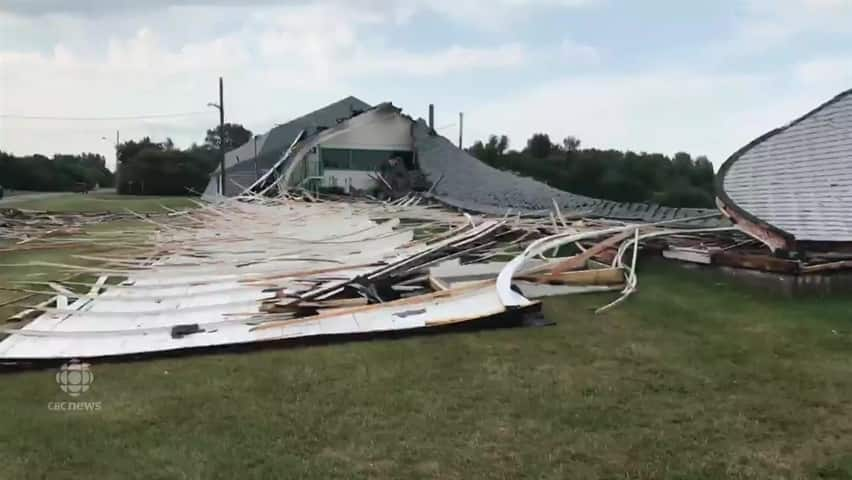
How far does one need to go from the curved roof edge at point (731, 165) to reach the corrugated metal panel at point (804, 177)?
0.05ft

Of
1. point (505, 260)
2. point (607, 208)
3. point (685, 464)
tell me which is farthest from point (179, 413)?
point (607, 208)

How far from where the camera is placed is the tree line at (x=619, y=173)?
74.5 feet

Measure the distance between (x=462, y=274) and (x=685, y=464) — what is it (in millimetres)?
3843

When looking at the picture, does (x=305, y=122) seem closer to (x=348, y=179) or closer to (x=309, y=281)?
(x=348, y=179)

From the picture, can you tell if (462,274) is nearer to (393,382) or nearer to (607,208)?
(393,382)

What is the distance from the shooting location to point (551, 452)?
8.46ft

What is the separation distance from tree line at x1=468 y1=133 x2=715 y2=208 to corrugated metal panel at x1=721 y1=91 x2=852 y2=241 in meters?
12.9

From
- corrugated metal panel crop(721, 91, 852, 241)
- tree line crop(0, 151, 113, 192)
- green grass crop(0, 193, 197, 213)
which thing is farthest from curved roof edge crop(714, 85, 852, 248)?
tree line crop(0, 151, 113, 192)

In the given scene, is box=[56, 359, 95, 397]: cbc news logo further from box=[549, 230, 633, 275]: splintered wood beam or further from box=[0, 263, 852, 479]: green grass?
box=[549, 230, 633, 275]: splintered wood beam

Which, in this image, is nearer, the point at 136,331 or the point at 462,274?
the point at 136,331

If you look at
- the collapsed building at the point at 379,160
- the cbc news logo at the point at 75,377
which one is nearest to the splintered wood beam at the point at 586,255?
the cbc news logo at the point at 75,377

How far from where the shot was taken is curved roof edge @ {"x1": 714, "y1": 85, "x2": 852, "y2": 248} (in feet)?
18.4

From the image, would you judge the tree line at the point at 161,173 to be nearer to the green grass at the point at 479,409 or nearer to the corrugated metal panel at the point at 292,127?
the corrugated metal panel at the point at 292,127

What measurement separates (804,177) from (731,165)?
0.85m
